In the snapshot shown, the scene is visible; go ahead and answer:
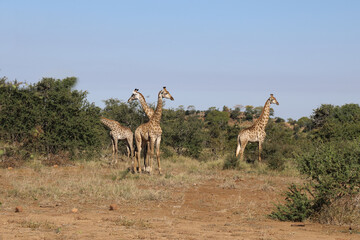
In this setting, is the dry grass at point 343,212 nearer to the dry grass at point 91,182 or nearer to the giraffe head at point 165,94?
the dry grass at point 91,182

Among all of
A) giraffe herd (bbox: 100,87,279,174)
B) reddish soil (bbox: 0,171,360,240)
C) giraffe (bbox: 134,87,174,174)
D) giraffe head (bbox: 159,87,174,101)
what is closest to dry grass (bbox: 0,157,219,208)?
reddish soil (bbox: 0,171,360,240)

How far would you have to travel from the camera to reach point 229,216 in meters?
9.15

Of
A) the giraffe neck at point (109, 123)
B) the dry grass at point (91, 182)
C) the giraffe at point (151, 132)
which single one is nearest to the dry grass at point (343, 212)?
the dry grass at point (91, 182)

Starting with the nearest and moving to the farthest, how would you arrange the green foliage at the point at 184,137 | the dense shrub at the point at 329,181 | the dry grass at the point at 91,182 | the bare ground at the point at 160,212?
the bare ground at the point at 160,212 < the dense shrub at the point at 329,181 < the dry grass at the point at 91,182 < the green foliage at the point at 184,137

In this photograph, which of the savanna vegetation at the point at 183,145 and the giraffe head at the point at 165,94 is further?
the giraffe head at the point at 165,94

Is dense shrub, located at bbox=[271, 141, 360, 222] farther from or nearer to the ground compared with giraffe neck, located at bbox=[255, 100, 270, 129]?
nearer to the ground

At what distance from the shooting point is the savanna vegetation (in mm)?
8438

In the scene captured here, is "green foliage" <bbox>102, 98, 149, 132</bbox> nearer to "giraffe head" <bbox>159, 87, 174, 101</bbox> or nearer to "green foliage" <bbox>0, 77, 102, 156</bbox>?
"green foliage" <bbox>0, 77, 102, 156</bbox>

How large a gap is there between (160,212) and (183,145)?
1202 cm

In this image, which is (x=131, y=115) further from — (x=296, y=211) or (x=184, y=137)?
(x=296, y=211)

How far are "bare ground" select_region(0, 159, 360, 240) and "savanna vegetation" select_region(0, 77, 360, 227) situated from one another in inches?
18.8

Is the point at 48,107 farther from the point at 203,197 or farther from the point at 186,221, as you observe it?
the point at 186,221

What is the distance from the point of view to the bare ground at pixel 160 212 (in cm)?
716

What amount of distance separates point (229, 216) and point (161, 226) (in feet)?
6.32
